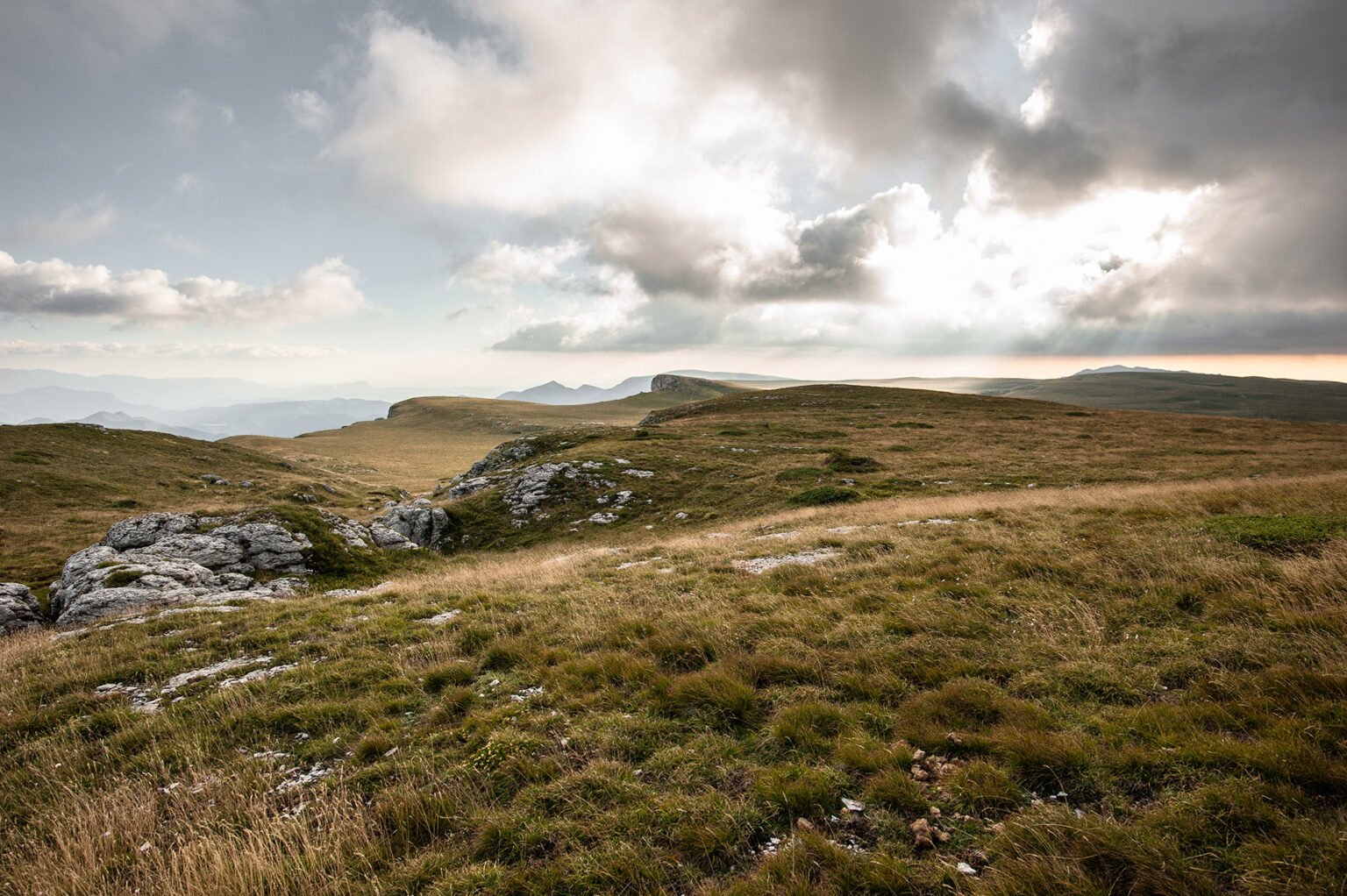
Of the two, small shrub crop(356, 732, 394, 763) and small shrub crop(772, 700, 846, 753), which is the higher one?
small shrub crop(772, 700, 846, 753)

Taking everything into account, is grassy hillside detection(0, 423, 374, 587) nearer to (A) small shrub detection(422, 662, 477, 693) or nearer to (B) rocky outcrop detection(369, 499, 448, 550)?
(B) rocky outcrop detection(369, 499, 448, 550)

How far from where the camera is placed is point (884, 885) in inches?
178

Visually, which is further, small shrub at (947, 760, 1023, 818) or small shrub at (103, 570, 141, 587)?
small shrub at (103, 570, 141, 587)

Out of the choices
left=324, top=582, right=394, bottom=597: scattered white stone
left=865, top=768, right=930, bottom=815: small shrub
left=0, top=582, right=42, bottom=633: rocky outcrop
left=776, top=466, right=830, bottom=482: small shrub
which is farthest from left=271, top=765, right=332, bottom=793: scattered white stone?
left=776, top=466, right=830, bottom=482: small shrub

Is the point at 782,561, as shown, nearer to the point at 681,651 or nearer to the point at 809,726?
the point at 681,651

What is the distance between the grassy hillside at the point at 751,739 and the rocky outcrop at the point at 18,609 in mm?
6126

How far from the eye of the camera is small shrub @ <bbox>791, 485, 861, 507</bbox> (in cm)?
2734

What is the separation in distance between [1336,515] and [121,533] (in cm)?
4148

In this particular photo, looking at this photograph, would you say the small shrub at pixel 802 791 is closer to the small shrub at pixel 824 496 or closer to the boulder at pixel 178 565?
the boulder at pixel 178 565

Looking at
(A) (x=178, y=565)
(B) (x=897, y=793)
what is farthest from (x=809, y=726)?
(A) (x=178, y=565)

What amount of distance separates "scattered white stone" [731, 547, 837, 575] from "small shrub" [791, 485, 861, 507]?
1143cm

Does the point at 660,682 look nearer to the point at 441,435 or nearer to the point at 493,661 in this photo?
the point at 493,661

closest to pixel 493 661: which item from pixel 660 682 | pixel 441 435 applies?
pixel 660 682

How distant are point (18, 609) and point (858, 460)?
40.9m
